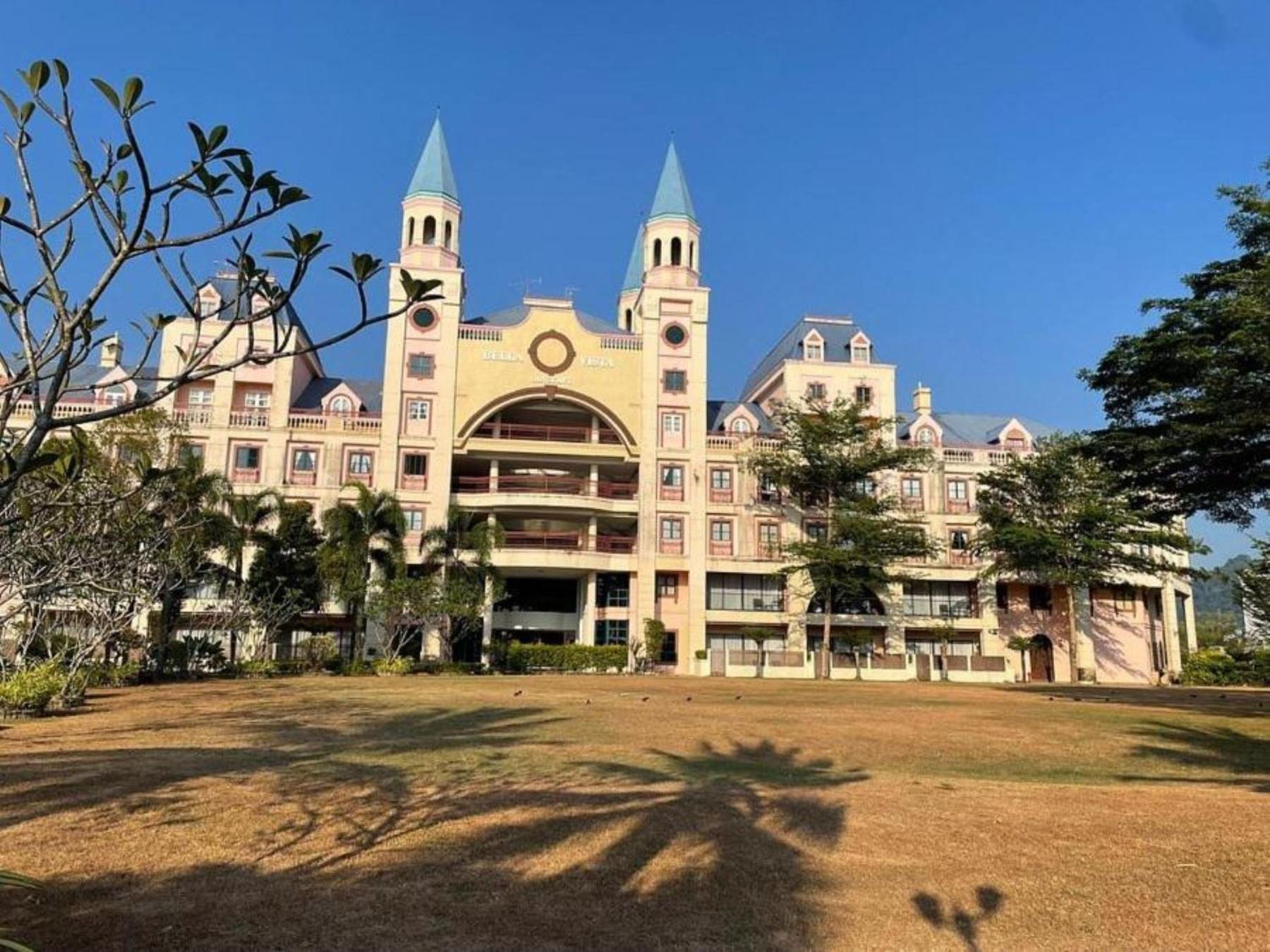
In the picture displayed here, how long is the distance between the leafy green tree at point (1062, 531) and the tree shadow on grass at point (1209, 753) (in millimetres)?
28487

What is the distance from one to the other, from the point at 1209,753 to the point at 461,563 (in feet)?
104

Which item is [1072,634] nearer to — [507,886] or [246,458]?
[246,458]

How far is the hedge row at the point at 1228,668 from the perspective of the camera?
46531mm

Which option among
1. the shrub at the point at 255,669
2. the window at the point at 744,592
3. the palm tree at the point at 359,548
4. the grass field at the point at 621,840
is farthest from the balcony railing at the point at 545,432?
the grass field at the point at 621,840

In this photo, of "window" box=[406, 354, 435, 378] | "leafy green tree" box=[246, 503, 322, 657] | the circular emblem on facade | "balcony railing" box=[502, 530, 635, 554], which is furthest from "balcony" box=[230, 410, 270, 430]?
the circular emblem on facade

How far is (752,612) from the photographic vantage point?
167 feet

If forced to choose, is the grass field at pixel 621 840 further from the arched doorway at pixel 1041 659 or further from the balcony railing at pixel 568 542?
the arched doorway at pixel 1041 659

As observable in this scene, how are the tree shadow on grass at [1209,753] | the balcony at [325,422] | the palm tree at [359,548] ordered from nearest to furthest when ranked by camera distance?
1. the tree shadow on grass at [1209,753]
2. the palm tree at [359,548]
3. the balcony at [325,422]

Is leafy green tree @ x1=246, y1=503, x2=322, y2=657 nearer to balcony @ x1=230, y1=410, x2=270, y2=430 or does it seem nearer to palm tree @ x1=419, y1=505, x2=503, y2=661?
palm tree @ x1=419, y1=505, x2=503, y2=661

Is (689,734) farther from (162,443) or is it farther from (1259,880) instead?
(162,443)

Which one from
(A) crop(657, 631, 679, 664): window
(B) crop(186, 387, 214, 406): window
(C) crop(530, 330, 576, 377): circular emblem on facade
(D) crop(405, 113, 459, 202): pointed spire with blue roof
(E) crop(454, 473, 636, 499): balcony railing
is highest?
(D) crop(405, 113, 459, 202): pointed spire with blue roof

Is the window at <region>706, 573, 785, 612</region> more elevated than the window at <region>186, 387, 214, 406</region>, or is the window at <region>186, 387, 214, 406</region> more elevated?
the window at <region>186, 387, 214, 406</region>

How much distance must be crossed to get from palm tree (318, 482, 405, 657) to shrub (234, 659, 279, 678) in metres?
3.60

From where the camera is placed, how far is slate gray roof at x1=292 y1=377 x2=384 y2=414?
51.7 m
